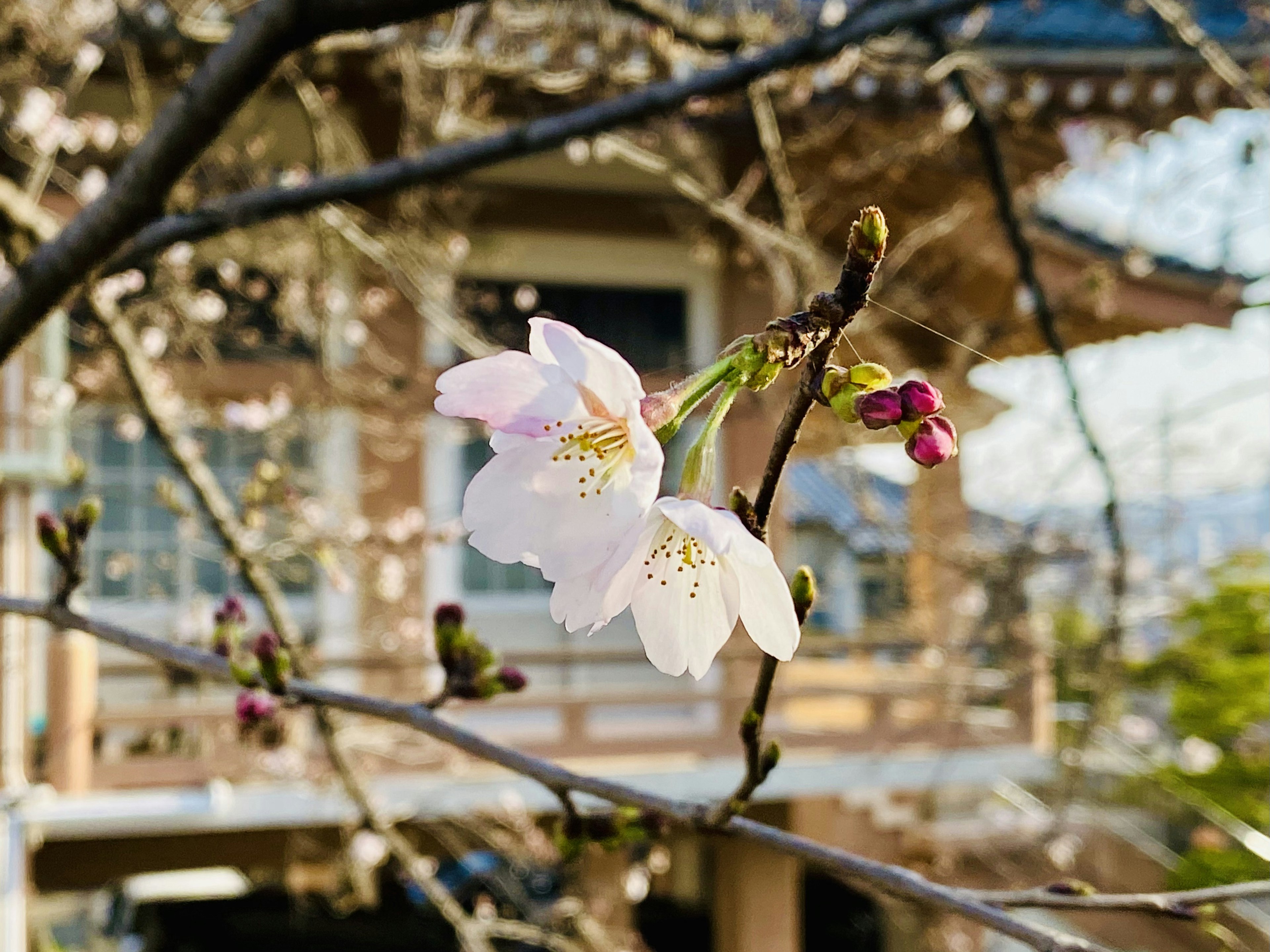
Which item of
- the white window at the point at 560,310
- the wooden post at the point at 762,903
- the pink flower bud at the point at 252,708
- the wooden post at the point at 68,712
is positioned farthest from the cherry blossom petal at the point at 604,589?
the white window at the point at 560,310

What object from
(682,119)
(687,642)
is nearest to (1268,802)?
(682,119)

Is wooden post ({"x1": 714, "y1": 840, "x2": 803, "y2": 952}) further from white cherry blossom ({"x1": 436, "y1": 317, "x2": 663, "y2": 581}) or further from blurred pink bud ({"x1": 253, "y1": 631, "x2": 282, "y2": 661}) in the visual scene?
white cherry blossom ({"x1": 436, "y1": 317, "x2": 663, "y2": 581})

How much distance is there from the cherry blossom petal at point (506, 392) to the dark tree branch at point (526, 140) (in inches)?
36.1

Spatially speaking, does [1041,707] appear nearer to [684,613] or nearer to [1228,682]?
[1228,682]

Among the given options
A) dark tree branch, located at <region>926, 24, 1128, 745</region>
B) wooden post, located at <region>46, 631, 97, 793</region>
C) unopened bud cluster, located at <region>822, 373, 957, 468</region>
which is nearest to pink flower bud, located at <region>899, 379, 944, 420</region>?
unopened bud cluster, located at <region>822, 373, 957, 468</region>

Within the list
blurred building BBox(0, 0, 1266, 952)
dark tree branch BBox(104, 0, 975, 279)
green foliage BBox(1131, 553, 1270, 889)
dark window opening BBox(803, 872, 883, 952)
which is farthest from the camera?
green foliage BBox(1131, 553, 1270, 889)

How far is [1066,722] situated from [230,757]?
4713 mm

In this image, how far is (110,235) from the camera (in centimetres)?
98

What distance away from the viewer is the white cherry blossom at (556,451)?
1.43 feet

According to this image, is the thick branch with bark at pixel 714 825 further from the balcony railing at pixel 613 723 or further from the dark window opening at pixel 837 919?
the dark window opening at pixel 837 919

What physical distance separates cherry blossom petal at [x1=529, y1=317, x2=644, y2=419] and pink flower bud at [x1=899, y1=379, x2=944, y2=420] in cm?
12

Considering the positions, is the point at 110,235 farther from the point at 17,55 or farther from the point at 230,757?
the point at 230,757

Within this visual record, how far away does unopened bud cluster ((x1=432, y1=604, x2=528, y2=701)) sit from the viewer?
0.95 m

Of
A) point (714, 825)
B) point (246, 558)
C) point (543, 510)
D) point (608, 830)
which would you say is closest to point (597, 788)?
point (714, 825)
